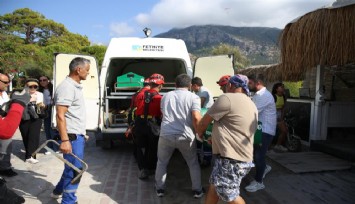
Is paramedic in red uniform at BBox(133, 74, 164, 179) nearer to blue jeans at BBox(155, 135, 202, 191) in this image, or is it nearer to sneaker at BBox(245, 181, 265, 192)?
blue jeans at BBox(155, 135, 202, 191)

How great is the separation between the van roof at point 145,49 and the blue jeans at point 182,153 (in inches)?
107

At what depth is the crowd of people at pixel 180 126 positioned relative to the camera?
295 cm

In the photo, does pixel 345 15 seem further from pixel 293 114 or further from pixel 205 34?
pixel 205 34

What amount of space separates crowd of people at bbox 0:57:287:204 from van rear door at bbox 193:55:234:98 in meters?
0.90

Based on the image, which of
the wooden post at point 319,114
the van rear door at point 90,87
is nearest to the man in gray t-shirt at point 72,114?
the van rear door at point 90,87

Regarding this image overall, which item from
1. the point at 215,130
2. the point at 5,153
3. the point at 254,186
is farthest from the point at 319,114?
the point at 5,153

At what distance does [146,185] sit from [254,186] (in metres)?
1.69

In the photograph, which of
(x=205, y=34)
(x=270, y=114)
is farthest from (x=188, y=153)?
(x=205, y=34)

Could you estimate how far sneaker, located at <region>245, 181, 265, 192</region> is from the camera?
4.34 meters

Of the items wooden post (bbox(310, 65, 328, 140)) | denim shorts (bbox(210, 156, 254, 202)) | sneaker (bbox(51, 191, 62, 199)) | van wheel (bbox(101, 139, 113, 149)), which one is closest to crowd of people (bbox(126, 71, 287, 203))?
denim shorts (bbox(210, 156, 254, 202))

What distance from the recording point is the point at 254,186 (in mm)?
4371

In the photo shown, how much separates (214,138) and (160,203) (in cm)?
144

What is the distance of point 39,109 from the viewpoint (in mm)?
5770

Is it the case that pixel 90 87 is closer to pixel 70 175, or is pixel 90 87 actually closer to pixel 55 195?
pixel 55 195
